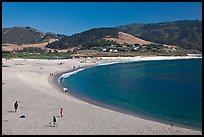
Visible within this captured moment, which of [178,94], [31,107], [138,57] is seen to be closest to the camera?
[31,107]

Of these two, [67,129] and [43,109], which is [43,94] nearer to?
[43,109]

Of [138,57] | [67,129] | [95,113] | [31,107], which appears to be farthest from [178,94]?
[138,57]

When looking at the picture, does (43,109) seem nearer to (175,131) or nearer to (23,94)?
(23,94)

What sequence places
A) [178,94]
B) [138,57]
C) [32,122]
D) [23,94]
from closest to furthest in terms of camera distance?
[32,122], [23,94], [178,94], [138,57]

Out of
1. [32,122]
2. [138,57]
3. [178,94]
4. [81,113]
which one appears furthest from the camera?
[138,57]

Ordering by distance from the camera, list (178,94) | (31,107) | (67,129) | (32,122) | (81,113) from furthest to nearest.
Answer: (178,94) → (31,107) → (81,113) → (32,122) → (67,129)

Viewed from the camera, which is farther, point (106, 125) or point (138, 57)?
point (138, 57)

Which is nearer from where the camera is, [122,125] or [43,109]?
[122,125]

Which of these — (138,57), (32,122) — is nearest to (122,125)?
(32,122)
